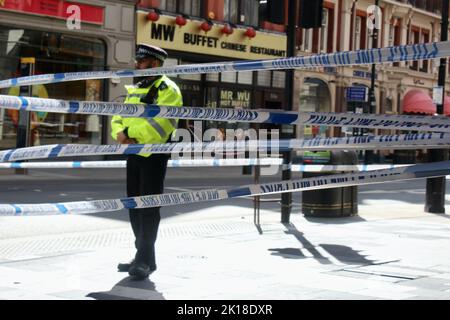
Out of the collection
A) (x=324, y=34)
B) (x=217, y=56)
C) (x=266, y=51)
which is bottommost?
(x=217, y=56)

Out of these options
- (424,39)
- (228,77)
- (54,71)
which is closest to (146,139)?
(54,71)

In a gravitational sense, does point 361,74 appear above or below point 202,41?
below

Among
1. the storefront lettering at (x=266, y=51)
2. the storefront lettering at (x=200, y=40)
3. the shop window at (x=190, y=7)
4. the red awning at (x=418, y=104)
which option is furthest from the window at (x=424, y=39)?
the shop window at (x=190, y=7)

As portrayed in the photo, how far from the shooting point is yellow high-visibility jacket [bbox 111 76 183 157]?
6.42 metres

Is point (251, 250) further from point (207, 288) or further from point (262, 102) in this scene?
point (262, 102)

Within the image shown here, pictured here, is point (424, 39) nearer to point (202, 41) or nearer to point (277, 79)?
point (277, 79)

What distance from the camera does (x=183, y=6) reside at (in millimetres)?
Result: 29109

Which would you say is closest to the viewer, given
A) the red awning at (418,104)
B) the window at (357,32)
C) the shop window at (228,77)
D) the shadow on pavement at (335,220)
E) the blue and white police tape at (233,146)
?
the blue and white police tape at (233,146)

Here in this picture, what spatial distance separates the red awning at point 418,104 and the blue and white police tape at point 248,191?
37794mm

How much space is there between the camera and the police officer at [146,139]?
6449 mm

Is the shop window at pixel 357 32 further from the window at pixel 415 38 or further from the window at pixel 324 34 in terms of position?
the window at pixel 415 38

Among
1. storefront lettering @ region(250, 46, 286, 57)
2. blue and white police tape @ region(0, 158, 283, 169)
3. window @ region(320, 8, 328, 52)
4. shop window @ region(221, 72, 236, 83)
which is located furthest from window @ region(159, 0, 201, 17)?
blue and white police tape @ region(0, 158, 283, 169)

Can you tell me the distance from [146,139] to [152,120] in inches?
6.3
